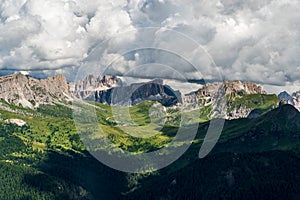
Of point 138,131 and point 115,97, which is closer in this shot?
point 115,97

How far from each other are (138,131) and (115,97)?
35.7 m

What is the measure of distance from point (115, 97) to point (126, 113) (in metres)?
9.53

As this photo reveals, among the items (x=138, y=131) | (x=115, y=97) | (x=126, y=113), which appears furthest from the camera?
(x=138, y=131)

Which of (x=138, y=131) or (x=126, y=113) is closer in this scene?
(x=126, y=113)

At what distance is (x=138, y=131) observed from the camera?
110562mm

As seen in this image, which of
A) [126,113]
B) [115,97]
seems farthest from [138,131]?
[126,113]

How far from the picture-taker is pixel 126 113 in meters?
67.4

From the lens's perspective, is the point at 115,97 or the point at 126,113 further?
the point at 115,97

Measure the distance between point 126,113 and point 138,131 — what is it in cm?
4360

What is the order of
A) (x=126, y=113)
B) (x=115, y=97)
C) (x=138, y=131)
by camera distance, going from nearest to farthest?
(x=126, y=113) → (x=115, y=97) → (x=138, y=131)

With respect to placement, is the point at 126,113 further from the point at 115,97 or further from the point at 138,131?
the point at 138,131

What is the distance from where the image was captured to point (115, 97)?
7619 centimetres
